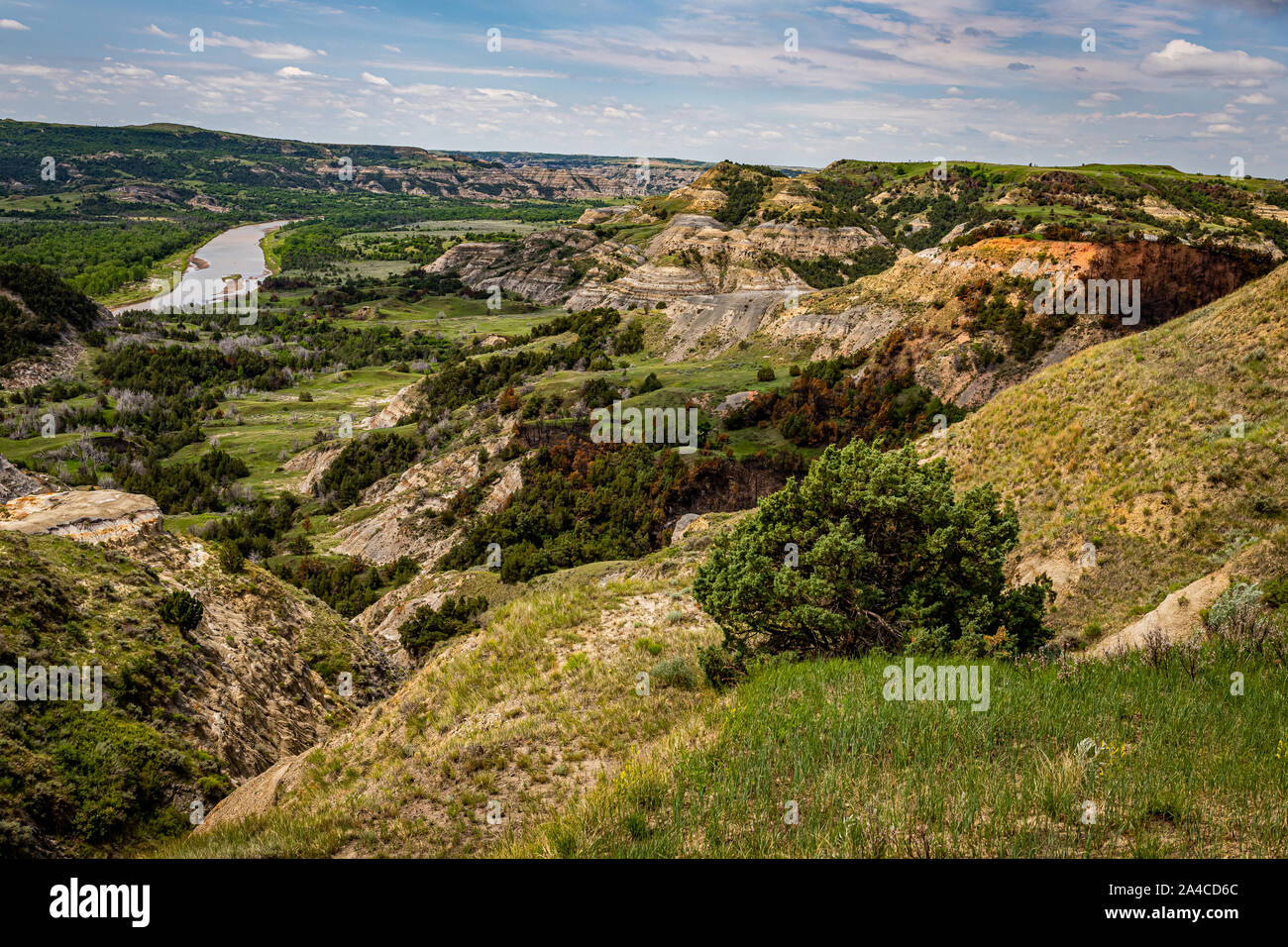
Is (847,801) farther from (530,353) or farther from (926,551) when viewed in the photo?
(530,353)

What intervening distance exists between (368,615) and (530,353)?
3849cm

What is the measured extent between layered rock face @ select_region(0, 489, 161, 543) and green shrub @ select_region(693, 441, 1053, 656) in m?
14.6

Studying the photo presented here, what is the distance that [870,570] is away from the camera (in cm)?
1133

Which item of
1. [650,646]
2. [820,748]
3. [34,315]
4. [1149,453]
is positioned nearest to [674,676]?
[650,646]

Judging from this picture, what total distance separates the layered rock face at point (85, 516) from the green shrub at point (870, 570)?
14.6 metres

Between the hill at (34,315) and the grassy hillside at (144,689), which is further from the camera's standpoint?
the hill at (34,315)

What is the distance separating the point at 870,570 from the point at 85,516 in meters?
18.1

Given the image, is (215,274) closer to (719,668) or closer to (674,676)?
(674,676)

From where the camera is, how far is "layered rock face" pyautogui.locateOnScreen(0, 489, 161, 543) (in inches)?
642

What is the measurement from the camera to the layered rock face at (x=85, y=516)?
16.3 m

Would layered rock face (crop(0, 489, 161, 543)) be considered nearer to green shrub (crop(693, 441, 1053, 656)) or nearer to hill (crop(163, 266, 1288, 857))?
hill (crop(163, 266, 1288, 857))

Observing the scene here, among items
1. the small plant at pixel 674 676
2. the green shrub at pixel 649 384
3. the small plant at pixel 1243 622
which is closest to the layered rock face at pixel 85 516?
the small plant at pixel 674 676

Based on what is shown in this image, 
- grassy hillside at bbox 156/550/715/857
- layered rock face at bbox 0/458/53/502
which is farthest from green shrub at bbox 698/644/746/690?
layered rock face at bbox 0/458/53/502

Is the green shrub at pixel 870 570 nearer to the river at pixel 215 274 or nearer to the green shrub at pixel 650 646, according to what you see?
the green shrub at pixel 650 646
